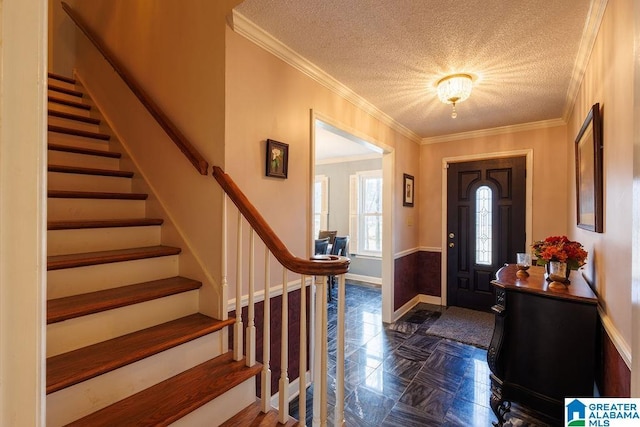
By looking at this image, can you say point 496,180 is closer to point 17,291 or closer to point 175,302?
point 175,302

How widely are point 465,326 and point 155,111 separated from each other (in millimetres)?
3785

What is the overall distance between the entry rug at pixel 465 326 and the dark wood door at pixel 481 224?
0.68 feet

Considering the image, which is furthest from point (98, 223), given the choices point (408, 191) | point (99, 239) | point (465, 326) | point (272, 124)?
point (465, 326)

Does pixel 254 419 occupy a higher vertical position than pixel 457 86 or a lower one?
lower

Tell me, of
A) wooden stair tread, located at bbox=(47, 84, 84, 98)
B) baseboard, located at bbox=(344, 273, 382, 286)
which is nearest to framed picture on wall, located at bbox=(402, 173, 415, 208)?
baseboard, located at bbox=(344, 273, 382, 286)

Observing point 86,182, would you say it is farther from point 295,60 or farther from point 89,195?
point 295,60

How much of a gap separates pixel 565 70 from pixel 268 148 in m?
2.37

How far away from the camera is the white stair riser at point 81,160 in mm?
2176

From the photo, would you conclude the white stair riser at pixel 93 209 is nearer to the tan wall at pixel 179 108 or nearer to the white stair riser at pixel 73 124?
the tan wall at pixel 179 108

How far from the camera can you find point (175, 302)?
5.68ft

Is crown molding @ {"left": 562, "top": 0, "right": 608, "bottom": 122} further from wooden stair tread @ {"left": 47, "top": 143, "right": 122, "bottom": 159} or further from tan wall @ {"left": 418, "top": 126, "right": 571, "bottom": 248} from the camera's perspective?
wooden stair tread @ {"left": 47, "top": 143, "right": 122, "bottom": 159}

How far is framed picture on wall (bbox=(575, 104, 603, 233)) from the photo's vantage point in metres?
1.67

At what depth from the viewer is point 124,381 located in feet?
4.34

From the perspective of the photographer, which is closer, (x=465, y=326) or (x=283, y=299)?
(x=283, y=299)
